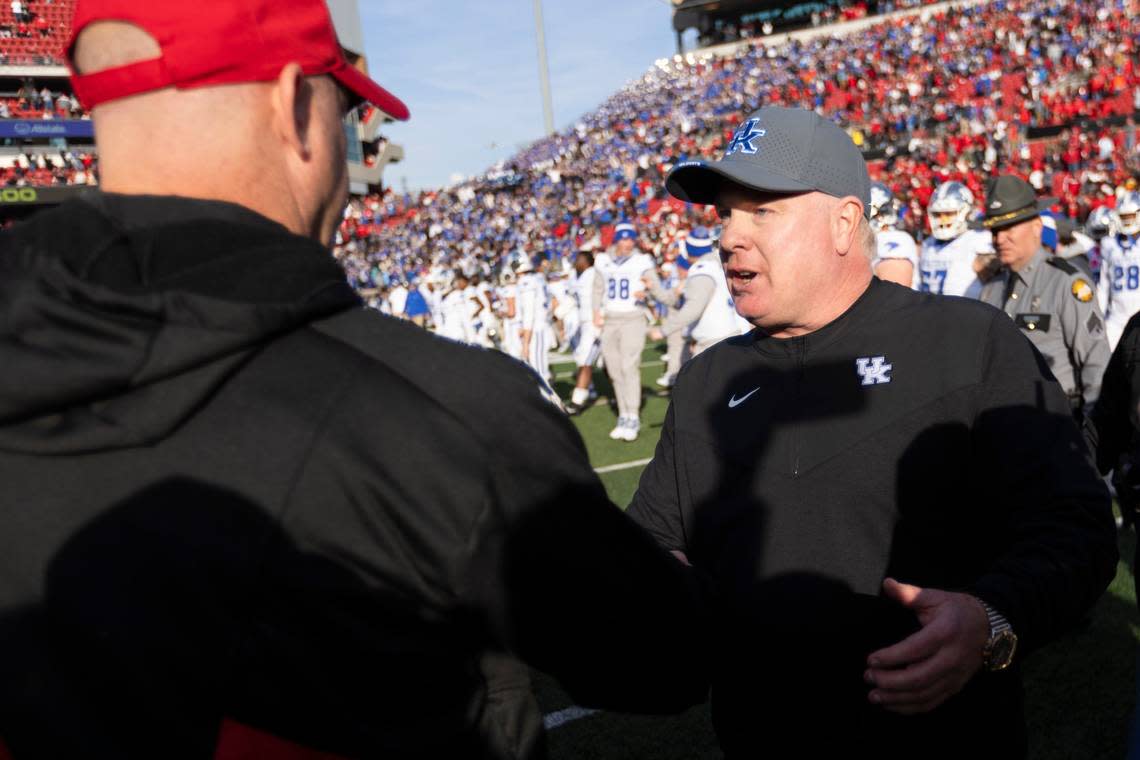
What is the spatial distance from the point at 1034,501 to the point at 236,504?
4.94ft

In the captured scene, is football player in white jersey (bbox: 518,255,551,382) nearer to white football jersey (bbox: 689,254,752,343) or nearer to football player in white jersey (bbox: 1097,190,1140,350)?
white football jersey (bbox: 689,254,752,343)

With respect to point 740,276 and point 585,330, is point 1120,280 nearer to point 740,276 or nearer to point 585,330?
point 585,330


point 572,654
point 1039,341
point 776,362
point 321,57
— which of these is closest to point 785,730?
point 776,362

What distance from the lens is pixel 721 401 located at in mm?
2232

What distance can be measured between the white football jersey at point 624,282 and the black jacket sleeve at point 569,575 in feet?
30.7

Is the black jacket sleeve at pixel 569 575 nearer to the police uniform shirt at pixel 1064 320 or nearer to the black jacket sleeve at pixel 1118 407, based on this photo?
the black jacket sleeve at pixel 1118 407

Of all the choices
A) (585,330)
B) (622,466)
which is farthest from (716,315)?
(585,330)

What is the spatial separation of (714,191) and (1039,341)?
3.46m

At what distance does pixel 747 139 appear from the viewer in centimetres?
214

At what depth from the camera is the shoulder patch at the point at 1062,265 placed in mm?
4979

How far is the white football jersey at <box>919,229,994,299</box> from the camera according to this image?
21.9 feet

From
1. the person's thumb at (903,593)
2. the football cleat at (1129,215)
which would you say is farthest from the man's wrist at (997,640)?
the football cleat at (1129,215)

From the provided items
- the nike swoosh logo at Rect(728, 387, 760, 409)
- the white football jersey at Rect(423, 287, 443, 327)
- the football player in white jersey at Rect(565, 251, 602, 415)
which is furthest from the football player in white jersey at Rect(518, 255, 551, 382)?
the nike swoosh logo at Rect(728, 387, 760, 409)

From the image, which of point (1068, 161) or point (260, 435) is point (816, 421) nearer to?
point (260, 435)
